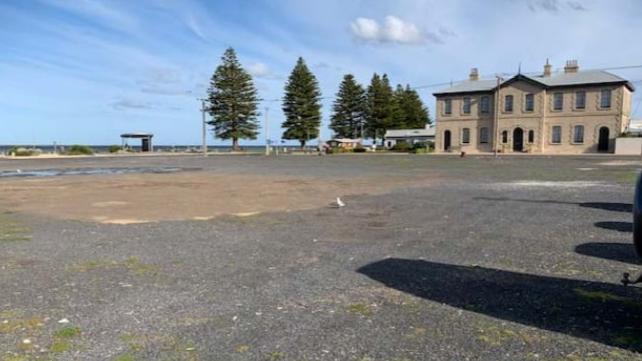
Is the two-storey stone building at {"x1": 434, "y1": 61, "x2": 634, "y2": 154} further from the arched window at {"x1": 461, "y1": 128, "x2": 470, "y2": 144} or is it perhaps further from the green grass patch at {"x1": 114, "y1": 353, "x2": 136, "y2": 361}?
the green grass patch at {"x1": 114, "y1": 353, "x2": 136, "y2": 361}

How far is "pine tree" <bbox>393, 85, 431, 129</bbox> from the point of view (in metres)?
92.9

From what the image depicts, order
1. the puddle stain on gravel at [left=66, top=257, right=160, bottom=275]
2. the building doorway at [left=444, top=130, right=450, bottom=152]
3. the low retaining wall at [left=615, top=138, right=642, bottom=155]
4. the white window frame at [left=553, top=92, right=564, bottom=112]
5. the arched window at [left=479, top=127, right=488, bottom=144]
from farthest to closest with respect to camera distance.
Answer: the building doorway at [left=444, top=130, right=450, bottom=152]
the arched window at [left=479, top=127, right=488, bottom=144]
the white window frame at [left=553, top=92, right=564, bottom=112]
the low retaining wall at [left=615, top=138, right=642, bottom=155]
the puddle stain on gravel at [left=66, top=257, right=160, bottom=275]

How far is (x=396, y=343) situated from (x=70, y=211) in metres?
10.1

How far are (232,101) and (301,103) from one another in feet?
34.8

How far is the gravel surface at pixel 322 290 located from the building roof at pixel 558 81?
183 ft

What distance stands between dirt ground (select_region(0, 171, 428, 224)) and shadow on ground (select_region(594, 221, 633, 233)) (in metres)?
6.13

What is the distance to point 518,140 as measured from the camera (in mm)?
63094

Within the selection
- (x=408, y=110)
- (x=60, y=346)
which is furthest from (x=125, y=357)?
(x=408, y=110)

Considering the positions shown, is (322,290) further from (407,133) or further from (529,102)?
(407,133)

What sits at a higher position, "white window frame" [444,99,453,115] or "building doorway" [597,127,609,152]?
"white window frame" [444,99,453,115]

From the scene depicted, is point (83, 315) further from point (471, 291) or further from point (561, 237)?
point (561, 237)

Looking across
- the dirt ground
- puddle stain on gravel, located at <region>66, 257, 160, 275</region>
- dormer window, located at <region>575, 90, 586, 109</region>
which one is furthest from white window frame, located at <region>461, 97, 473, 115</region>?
puddle stain on gravel, located at <region>66, 257, 160, 275</region>

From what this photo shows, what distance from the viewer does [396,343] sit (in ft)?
13.3

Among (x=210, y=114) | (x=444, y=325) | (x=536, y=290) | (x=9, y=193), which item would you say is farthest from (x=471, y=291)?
(x=210, y=114)
